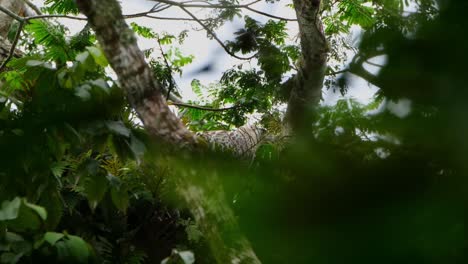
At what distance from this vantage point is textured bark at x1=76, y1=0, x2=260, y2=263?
0.89 m

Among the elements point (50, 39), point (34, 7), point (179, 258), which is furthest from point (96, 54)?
point (34, 7)

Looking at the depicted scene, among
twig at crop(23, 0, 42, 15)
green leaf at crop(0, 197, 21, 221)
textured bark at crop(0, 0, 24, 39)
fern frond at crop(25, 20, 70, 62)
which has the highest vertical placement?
twig at crop(23, 0, 42, 15)

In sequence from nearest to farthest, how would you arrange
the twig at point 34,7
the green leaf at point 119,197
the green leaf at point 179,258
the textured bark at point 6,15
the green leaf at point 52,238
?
the green leaf at point 179,258 < the green leaf at point 52,238 < the green leaf at point 119,197 < the textured bark at point 6,15 < the twig at point 34,7

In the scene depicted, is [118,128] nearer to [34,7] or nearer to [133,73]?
[133,73]

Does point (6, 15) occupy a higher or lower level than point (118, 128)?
higher

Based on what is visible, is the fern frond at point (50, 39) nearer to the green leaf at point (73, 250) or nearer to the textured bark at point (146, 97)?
the textured bark at point (146, 97)

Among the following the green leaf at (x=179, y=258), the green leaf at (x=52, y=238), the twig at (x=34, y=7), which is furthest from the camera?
the twig at (x=34, y=7)

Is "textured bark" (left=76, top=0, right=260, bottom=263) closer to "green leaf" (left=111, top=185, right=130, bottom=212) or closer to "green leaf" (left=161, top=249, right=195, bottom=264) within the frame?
"green leaf" (left=161, top=249, right=195, bottom=264)

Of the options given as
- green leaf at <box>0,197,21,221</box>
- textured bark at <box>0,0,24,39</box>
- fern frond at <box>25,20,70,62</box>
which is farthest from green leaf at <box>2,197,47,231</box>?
textured bark at <box>0,0,24,39</box>

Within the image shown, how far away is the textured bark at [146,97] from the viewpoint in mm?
Result: 887

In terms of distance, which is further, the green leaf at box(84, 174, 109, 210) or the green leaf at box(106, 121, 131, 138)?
the green leaf at box(84, 174, 109, 210)

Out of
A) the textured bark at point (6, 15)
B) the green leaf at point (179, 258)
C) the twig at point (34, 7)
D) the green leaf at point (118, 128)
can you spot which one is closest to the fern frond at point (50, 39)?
the green leaf at point (118, 128)

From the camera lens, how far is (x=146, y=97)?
981mm

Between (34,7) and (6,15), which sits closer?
(6,15)
